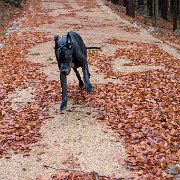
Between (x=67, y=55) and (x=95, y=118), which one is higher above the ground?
(x=67, y=55)

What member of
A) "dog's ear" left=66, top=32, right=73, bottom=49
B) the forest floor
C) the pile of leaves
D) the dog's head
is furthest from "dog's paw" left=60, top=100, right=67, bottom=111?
the pile of leaves

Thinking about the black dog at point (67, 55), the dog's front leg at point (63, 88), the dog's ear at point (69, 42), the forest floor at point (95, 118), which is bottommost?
the forest floor at point (95, 118)

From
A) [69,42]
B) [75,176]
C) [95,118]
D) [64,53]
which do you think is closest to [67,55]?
[64,53]

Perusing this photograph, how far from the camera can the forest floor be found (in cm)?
637

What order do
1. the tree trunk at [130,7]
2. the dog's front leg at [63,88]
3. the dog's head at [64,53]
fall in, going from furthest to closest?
the tree trunk at [130,7] < the dog's front leg at [63,88] < the dog's head at [64,53]

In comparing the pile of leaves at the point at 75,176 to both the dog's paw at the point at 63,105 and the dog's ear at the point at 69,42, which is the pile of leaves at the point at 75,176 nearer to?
the dog's paw at the point at 63,105

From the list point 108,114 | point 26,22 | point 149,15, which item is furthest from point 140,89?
point 149,15

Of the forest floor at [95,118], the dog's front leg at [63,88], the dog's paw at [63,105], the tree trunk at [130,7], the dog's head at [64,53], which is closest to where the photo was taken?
the forest floor at [95,118]

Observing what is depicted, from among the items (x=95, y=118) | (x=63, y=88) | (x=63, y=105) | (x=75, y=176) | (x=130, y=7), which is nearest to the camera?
(x=75, y=176)

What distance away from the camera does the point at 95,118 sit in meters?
8.44

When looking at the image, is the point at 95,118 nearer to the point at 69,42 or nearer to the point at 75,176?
the point at 69,42

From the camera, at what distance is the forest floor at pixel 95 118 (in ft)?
20.9

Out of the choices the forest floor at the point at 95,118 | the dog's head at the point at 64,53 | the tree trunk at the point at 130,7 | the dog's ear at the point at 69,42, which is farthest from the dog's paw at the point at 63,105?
the tree trunk at the point at 130,7

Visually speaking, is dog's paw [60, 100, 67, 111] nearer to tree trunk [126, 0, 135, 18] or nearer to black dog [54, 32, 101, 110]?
black dog [54, 32, 101, 110]
